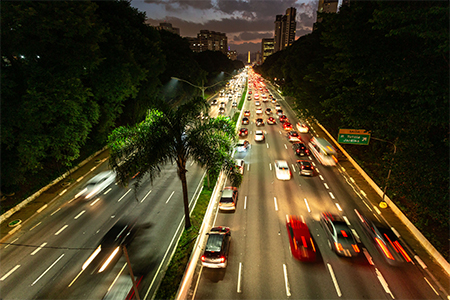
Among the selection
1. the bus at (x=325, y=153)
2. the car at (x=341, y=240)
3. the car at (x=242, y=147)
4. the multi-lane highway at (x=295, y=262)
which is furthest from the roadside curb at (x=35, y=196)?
the bus at (x=325, y=153)

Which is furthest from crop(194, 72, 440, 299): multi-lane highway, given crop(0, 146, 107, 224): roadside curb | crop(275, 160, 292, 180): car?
crop(0, 146, 107, 224): roadside curb

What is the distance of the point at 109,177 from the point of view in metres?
22.8

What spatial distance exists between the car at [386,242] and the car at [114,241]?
1650cm

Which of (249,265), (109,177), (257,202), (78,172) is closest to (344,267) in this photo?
(249,265)

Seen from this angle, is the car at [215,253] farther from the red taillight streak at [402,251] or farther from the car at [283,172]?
the car at [283,172]

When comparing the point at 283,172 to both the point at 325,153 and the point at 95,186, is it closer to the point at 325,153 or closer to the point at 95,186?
the point at 325,153

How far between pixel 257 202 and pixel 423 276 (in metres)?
10.9

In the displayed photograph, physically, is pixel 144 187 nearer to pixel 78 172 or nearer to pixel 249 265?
pixel 78 172

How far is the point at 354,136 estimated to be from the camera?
1956cm

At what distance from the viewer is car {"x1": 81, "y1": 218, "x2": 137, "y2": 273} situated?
42.2ft

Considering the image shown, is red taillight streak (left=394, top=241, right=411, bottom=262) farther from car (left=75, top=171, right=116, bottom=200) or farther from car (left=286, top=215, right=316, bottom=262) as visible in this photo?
car (left=75, top=171, right=116, bottom=200)

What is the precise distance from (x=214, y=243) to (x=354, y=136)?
16.3 metres

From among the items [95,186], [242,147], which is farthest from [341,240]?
[95,186]

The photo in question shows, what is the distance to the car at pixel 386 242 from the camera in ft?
40.6
